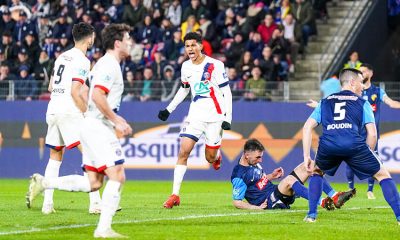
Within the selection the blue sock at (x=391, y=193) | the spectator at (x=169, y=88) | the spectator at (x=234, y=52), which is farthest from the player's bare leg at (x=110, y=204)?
the spectator at (x=234, y=52)

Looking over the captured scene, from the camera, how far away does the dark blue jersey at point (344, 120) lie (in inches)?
515

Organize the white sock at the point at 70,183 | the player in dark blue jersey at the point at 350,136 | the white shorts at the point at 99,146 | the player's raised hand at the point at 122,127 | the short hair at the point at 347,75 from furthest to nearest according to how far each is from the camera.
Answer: the short hair at the point at 347,75, the player in dark blue jersey at the point at 350,136, the white sock at the point at 70,183, the white shorts at the point at 99,146, the player's raised hand at the point at 122,127

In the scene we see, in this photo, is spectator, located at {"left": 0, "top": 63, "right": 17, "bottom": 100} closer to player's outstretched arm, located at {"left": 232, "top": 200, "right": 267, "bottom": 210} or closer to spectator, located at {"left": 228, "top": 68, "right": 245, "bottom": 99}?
spectator, located at {"left": 228, "top": 68, "right": 245, "bottom": 99}

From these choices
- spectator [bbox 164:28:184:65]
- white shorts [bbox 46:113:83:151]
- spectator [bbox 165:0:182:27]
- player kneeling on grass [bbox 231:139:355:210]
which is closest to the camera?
white shorts [bbox 46:113:83:151]

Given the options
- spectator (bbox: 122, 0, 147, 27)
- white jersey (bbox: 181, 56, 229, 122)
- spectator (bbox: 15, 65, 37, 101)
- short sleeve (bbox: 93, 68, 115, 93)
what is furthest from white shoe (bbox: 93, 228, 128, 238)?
spectator (bbox: 122, 0, 147, 27)

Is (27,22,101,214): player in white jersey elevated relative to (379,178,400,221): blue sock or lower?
elevated

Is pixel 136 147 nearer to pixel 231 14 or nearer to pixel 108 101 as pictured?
pixel 231 14

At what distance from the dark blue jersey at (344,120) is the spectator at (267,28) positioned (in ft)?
49.5

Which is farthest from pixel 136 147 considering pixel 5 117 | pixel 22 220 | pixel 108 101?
pixel 108 101

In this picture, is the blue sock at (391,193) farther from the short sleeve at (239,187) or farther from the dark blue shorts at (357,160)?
the short sleeve at (239,187)

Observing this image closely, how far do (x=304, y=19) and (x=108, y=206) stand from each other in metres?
18.3

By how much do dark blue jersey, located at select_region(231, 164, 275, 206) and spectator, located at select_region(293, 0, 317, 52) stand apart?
1347 centimetres

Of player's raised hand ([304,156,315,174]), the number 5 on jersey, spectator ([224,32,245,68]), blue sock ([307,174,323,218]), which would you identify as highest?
spectator ([224,32,245,68])

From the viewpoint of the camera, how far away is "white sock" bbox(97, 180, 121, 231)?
11234 millimetres
